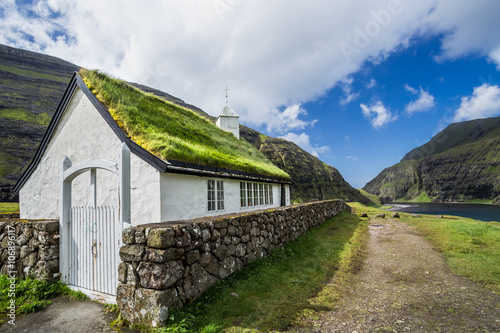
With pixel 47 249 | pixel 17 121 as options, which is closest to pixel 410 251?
pixel 47 249

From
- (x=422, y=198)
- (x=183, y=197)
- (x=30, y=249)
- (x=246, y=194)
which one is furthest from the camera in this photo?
(x=422, y=198)

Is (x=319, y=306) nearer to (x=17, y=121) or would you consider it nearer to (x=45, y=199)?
(x=45, y=199)

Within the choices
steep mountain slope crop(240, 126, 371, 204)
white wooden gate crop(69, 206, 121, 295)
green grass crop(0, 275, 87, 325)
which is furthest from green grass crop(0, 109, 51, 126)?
white wooden gate crop(69, 206, 121, 295)

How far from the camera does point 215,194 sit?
424 inches

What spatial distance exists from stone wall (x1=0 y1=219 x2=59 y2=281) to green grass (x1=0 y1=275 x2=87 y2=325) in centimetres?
22

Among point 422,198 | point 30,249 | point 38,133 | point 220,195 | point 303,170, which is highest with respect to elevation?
point 38,133

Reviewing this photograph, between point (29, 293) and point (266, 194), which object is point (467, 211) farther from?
point (29, 293)

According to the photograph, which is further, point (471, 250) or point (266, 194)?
point (266, 194)

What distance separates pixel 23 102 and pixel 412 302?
335 ft

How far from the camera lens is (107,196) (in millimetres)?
9688

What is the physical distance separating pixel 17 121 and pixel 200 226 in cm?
8356

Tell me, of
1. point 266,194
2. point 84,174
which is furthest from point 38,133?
point 266,194

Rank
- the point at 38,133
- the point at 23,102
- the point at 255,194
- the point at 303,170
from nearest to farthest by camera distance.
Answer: the point at 255,194 → the point at 38,133 → the point at 23,102 → the point at 303,170

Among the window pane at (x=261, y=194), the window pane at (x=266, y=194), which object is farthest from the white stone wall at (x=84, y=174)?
the window pane at (x=266, y=194)
